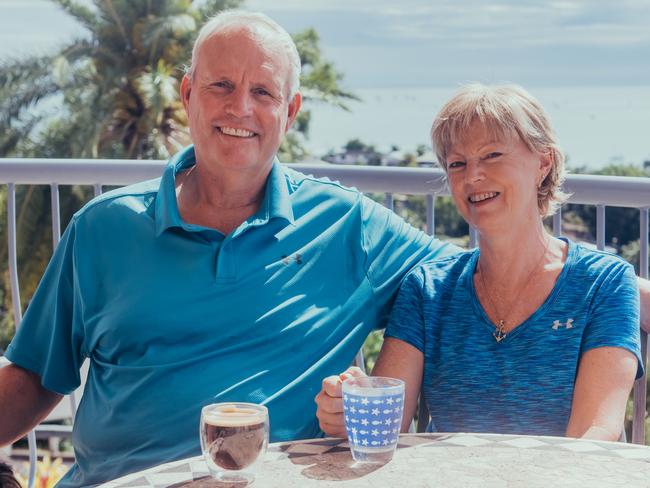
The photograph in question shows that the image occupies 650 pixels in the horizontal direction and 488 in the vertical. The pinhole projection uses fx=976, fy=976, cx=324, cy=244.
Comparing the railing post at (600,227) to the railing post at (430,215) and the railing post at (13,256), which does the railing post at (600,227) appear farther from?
the railing post at (13,256)

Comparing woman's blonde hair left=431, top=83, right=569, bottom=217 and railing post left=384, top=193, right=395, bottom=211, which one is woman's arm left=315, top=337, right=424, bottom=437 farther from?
railing post left=384, top=193, right=395, bottom=211

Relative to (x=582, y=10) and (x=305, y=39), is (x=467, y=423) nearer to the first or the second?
(x=305, y=39)

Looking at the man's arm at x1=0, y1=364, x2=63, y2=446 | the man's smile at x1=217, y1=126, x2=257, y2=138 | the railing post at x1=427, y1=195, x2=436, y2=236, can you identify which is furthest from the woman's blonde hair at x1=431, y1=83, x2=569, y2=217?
the man's arm at x1=0, y1=364, x2=63, y2=446

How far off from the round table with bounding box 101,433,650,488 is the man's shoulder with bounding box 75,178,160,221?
87 centimetres

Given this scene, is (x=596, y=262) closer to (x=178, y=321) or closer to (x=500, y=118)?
(x=500, y=118)

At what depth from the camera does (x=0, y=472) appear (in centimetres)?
154

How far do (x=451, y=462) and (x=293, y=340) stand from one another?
2.51ft

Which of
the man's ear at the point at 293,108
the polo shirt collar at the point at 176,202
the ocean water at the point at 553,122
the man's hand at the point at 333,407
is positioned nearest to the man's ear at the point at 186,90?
the polo shirt collar at the point at 176,202

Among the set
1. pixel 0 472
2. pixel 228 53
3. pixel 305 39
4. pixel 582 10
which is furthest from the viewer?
pixel 582 10

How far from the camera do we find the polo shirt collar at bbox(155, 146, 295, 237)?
2.33 meters

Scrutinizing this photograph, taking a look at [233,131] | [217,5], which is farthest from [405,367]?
[217,5]

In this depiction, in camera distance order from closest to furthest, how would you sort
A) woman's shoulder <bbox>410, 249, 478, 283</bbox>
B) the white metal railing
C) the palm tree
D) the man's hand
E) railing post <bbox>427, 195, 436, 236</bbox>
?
the man's hand < woman's shoulder <bbox>410, 249, 478, 283</bbox> < the white metal railing < railing post <bbox>427, 195, 436, 236</bbox> < the palm tree

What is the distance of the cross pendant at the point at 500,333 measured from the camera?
2281 millimetres

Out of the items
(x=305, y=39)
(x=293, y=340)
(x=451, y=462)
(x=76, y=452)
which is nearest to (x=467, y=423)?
(x=293, y=340)
